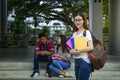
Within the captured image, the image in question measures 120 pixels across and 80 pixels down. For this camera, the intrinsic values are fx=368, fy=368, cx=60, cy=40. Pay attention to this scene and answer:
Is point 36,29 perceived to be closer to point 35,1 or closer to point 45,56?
point 35,1

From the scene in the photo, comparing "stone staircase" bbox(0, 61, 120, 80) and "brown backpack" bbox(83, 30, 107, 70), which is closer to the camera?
"brown backpack" bbox(83, 30, 107, 70)

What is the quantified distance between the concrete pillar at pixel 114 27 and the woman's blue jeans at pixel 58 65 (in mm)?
6668

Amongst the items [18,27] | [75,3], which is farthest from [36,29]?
[75,3]

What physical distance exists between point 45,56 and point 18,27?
22076 millimetres

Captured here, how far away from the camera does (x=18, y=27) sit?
32812 millimetres

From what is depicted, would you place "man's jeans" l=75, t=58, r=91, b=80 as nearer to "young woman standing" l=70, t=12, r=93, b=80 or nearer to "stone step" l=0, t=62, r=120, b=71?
"young woman standing" l=70, t=12, r=93, b=80

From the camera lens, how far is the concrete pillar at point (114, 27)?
16703 mm

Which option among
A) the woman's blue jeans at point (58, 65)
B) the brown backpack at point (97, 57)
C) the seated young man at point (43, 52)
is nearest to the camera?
the brown backpack at point (97, 57)

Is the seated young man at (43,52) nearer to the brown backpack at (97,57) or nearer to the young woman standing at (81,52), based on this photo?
the young woman standing at (81,52)

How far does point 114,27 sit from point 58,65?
7191 mm

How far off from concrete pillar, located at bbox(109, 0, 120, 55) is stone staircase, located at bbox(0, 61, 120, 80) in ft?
17.2

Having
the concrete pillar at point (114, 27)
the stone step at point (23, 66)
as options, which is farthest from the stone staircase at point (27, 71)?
the concrete pillar at point (114, 27)

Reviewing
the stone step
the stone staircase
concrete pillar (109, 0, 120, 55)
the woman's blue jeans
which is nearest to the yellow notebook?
the woman's blue jeans

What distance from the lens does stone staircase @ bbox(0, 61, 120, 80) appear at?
10.8 m
